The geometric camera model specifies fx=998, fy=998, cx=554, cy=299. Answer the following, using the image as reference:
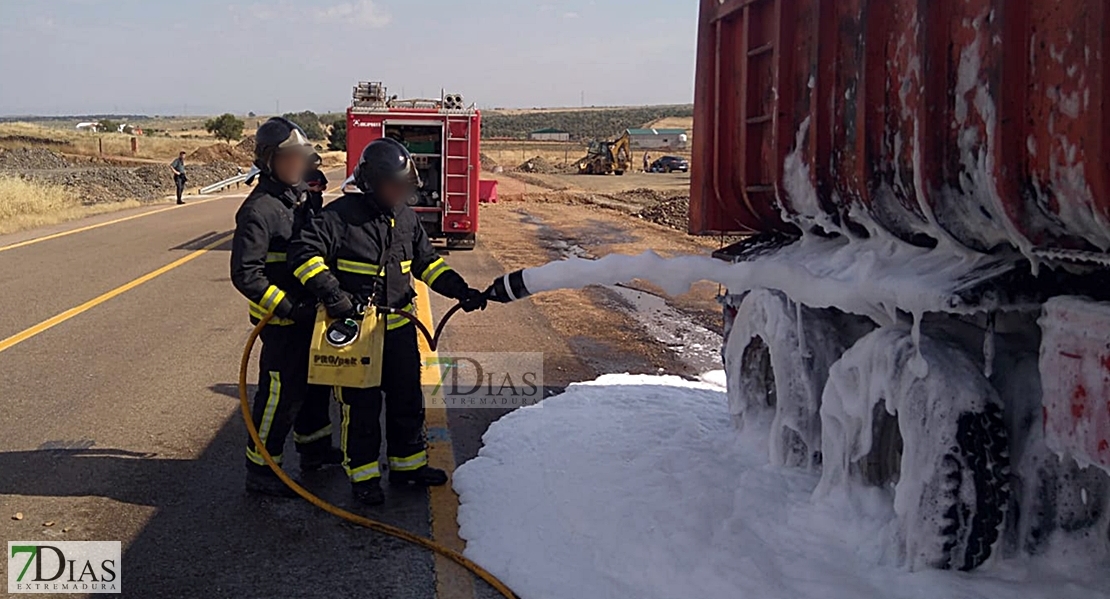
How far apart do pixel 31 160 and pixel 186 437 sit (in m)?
51.3

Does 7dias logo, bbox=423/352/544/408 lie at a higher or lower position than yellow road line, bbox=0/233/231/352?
lower

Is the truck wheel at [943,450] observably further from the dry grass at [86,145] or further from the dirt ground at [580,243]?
the dry grass at [86,145]

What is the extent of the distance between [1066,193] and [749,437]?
8.26 ft

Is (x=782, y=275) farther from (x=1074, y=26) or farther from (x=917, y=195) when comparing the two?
(x=1074, y=26)

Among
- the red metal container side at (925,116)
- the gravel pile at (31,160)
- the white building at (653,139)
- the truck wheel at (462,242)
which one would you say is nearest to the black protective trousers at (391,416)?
the red metal container side at (925,116)

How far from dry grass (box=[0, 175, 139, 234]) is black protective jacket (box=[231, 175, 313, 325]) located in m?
15.4

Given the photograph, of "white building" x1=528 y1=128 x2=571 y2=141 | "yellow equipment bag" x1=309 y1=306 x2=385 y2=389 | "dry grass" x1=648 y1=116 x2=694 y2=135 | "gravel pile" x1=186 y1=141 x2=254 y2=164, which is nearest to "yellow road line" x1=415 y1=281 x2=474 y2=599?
"yellow equipment bag" x1=309 y1=306 x2=385 y2=389

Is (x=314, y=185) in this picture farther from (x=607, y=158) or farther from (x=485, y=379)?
(x=607, y=158)

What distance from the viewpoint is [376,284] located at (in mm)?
4738

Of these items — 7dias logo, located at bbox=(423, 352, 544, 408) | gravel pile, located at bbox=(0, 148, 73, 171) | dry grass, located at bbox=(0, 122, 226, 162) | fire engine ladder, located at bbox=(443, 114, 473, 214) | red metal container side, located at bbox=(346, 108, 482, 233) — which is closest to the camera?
7dias logo, located at bbox=(423, 352, 544, 408)

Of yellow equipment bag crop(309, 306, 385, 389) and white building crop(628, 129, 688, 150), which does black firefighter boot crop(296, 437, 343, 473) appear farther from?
white building crop(628, 129, 688, 150)

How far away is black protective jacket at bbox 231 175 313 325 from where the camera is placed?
4703 millimetres

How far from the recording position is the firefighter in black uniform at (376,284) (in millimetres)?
4598

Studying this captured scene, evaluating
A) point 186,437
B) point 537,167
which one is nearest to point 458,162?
point 186,437
